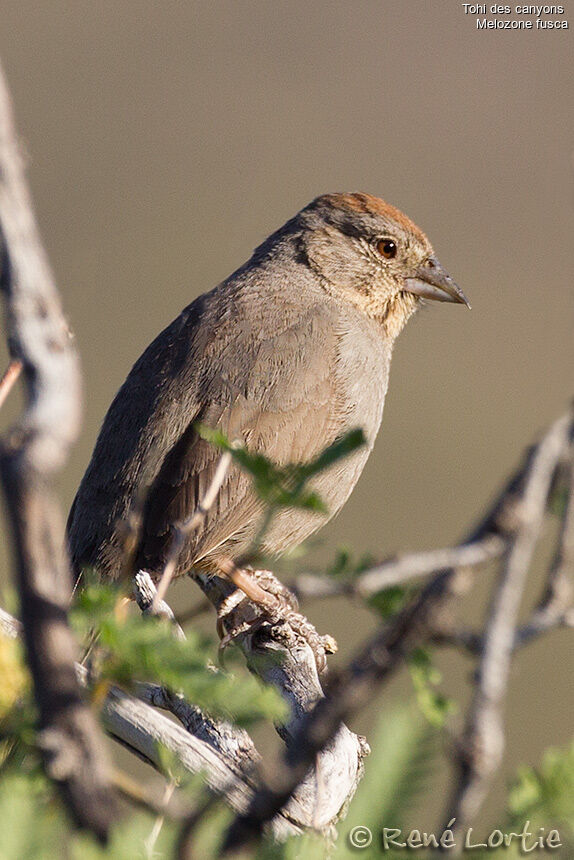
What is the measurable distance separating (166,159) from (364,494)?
11378mm

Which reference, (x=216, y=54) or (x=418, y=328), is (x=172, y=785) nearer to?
(x=418, y=328)

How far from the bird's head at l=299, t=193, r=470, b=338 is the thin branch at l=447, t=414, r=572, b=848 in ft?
17.4

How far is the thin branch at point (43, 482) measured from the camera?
3.22ft

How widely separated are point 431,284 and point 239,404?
187 cm

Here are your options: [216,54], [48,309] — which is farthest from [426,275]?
[216,54]

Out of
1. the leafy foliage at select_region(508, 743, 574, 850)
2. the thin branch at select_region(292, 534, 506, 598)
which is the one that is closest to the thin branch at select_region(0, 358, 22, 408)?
the thin branch at select_region(292, 534, 506, 598)

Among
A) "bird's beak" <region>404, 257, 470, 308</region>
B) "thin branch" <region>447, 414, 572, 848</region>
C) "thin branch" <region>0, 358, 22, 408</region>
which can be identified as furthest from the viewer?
"bird's beak" <region>404, 257, 470, 308</region>

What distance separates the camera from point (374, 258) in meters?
6.45

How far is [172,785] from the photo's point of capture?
1.60 metres

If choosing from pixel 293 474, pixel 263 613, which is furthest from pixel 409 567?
pixel 263 613

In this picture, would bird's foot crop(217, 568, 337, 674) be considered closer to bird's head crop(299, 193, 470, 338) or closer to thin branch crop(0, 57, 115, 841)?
bird's head crop(299, 193, 470, 338)

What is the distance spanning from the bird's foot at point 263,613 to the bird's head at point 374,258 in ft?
6.23

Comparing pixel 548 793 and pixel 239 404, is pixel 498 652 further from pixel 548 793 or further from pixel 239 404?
pixel 239 404

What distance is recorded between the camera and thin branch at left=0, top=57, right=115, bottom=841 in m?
0.98
